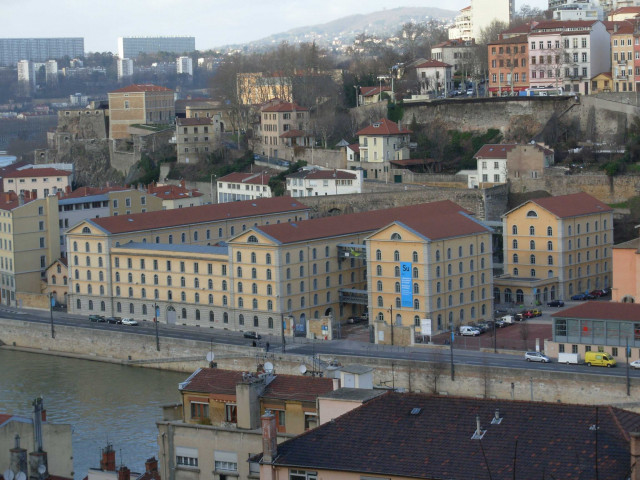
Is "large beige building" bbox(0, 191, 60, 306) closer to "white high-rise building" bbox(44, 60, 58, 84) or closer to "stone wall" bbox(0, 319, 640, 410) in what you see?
"stone wall" bbox(0, 319, 640, 410)

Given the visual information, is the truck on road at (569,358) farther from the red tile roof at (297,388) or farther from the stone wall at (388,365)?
the red tile roof at (297,388)

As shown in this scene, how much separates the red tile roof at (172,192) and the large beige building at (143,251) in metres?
5.60

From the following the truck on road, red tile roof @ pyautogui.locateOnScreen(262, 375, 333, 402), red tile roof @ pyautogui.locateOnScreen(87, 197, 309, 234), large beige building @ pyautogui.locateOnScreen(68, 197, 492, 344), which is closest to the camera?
red tile roof @ pyautogui.locateOnScreen(262, 375, 333, 402)

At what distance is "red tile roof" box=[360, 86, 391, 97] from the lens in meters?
56.7

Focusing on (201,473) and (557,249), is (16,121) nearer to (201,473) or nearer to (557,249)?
(557,249)

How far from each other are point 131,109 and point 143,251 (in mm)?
28693

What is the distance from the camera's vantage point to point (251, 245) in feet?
118

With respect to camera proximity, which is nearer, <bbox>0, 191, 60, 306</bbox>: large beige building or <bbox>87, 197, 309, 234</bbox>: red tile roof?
<bbox>87, 197, 309, 234</bbox>: red tile roof

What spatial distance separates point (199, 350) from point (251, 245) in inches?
140

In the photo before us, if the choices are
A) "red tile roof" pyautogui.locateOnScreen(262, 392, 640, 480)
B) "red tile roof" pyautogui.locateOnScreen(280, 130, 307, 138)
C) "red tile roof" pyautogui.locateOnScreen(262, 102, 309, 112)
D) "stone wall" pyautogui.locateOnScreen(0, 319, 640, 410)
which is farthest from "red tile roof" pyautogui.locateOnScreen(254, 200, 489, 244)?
"red tile roof" pyautogui.locateOnScreen(262, 392, 640, 480)

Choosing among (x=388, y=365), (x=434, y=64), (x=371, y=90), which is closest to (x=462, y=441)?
(x=388, y=365)

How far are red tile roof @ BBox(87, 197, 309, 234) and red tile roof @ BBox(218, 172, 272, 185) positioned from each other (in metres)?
6.58

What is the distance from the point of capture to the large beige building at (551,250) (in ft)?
123

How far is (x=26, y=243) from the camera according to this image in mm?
42281
